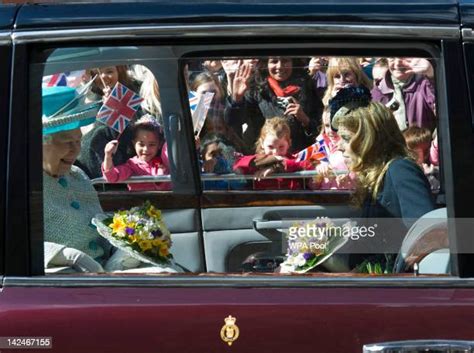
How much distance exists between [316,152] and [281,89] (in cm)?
44

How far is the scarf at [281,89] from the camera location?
107 inches

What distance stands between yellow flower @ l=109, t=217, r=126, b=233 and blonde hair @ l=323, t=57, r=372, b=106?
2.36ft

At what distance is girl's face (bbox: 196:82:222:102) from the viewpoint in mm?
2977

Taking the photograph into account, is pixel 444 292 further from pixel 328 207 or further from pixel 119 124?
pixel 119 124

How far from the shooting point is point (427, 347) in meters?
2.04

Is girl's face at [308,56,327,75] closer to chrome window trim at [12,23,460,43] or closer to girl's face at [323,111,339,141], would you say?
chrome window trim at [12,23,460,43]

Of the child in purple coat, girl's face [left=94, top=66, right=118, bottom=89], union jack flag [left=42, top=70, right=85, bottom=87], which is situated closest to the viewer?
union jack flag [left=42, top=70, right=85, bottom=87]

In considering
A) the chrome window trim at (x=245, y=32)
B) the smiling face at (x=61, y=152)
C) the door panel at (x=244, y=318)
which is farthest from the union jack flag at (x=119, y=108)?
the door panel at (x=244, y=318)

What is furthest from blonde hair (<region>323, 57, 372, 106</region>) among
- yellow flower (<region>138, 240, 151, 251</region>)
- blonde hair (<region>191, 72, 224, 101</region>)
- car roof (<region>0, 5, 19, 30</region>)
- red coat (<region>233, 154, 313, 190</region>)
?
car roof (<region>0, 5, 19, 30</region>)

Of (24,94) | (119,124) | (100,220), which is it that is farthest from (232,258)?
(24,94)

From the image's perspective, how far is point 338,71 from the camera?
2496 millimetres

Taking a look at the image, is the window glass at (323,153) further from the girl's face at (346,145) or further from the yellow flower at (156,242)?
the yellow flower at (156,242)

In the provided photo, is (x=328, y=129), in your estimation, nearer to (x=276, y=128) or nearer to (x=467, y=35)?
(x=276, y=128)

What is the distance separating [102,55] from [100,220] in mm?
499
